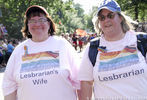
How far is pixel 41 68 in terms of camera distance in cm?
209

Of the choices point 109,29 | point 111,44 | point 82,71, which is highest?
point 109,29

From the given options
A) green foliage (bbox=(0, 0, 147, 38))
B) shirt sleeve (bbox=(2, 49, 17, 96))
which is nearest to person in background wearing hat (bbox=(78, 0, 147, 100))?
shirt sleeve (bbox=(2, 49, 17, 96))

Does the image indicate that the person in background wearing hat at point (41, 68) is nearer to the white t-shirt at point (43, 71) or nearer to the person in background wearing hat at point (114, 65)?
the white t-shirt at point (43, 71)

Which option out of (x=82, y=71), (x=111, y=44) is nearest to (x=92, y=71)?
(x=82, y=71)

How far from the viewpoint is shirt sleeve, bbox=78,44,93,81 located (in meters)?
2.05

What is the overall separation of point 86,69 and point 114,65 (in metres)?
0.33

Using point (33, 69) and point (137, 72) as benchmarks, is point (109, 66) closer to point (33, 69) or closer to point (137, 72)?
point (137, 72)

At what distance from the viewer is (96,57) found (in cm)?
203

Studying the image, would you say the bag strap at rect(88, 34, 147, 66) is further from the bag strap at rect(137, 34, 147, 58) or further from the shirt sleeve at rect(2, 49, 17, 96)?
the shirt sleeve at rect(2, 49, 17, 96)

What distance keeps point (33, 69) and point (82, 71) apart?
0.56 m

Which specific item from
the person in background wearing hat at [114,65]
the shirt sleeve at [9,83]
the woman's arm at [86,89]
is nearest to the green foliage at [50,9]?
the person in background wearing hat at [114,65]

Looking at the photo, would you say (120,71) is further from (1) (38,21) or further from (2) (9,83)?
(2) (9,83)

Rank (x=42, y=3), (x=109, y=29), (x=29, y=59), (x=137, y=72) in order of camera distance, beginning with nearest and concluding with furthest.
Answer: (x=137, y=72) → (x=109, y=29) → (x=29, y=59) → (x=42, y=3)

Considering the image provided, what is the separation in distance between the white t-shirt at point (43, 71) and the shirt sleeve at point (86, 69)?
16 centimetres
